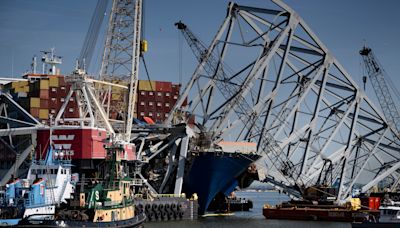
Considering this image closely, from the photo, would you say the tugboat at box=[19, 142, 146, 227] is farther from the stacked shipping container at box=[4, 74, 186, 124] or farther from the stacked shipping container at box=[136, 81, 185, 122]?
the stacked shipping container at box=[136, 81, 185, 122]

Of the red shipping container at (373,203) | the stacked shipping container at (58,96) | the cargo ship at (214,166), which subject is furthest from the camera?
the stacked shipping container at (58,96)

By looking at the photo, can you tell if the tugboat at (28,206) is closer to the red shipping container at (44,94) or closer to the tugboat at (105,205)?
the tugboat at (105,205)

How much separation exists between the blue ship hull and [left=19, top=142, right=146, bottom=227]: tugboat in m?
28.0

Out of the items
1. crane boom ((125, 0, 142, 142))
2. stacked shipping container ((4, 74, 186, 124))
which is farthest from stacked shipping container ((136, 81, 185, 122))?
crane boom ((125, 0, 142, 142))

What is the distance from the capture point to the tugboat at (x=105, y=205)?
5056 cm

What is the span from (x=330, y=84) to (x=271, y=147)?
19478 mm

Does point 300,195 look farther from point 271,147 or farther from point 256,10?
point 256,10

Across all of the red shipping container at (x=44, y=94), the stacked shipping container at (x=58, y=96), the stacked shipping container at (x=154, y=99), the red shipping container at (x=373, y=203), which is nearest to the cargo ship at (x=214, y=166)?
the red shipping container at (x=373, y=203)

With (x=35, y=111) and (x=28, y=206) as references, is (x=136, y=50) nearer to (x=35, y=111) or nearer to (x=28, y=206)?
(x=35, y=111)

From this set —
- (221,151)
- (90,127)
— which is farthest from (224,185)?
(90,127)

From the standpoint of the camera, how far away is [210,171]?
88.6 meters

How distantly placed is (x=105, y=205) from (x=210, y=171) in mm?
35867

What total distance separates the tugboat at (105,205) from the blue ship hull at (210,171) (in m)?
28.0

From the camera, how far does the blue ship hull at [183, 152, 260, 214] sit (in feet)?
289
